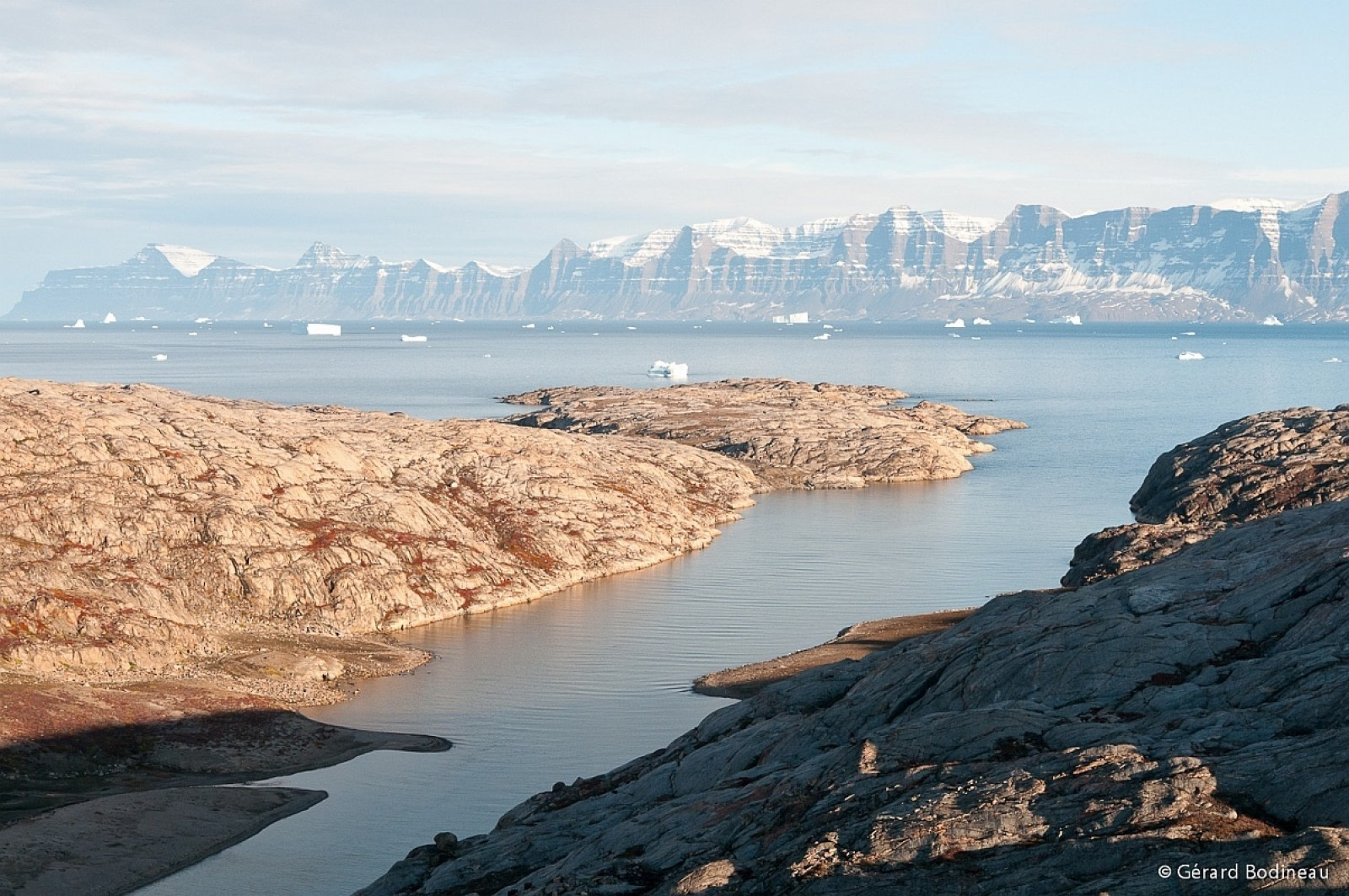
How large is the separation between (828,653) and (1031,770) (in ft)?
118

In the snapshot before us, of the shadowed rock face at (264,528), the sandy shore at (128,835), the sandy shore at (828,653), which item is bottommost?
the sandy shore at (128,835)

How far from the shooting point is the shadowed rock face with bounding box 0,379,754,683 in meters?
62.8

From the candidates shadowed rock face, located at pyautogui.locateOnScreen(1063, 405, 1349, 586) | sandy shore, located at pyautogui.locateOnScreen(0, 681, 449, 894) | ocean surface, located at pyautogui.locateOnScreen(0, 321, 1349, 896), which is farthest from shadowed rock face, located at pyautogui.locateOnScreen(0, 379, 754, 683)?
shadowed rock face, located at pyautogui.locateOnScreen(1063, 405, 1349, 586)

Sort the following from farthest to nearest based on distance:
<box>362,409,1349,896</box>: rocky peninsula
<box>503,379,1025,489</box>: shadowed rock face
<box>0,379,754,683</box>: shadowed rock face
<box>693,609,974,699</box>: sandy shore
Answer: <box>503,379,1025,489</box>: shadowed rock face → <box>0,379,754,683</box>: shadowed rock face → <box>693,609,974,699</box>: sandy shore → <box>362,409,1349,896</box>: rocky peninsula

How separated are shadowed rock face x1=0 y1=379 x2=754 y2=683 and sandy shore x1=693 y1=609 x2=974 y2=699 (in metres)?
18.4

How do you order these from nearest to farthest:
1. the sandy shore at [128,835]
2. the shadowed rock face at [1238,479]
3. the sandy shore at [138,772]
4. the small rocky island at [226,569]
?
the sandy shore at [128,835] < the sandy shore at [138,772] < the small rocky island at [226,569] < the shadowed rock face at [1238,479]

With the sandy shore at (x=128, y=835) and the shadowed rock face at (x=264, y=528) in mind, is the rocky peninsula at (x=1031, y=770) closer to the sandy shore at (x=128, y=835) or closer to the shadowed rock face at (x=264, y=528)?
the sandy shore at (x=128, y=835)

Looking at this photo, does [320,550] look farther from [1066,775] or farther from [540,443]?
[1066,775]

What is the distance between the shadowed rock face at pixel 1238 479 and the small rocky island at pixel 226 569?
104 ft

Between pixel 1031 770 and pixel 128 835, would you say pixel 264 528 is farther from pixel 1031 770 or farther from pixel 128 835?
pixel 1031 770

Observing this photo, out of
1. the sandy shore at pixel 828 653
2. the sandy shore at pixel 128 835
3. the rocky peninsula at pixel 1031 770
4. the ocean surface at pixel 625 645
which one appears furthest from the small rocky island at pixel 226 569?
the rocky peninsula at pixel 1031 770

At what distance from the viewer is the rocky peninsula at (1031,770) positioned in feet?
76.9

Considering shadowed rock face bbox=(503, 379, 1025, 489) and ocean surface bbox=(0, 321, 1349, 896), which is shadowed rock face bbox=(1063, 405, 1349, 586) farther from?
shadowed rock face bbox=(503, 379, 1025, 489)

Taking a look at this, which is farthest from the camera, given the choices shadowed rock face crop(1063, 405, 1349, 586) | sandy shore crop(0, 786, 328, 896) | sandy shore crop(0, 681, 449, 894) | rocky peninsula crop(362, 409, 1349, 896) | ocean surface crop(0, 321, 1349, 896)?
shadowed rock face crop(1063, 405, 1349, 586)
